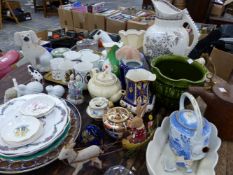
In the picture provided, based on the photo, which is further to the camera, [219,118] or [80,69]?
[80,69]

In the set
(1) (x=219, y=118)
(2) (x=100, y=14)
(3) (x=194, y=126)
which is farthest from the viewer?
(2) (x=100, y=14)

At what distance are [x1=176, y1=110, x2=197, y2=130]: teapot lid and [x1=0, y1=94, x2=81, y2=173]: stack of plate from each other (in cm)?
29

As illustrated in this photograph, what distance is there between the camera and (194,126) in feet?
1.84

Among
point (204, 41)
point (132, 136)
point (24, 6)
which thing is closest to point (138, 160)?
point (132, 136)

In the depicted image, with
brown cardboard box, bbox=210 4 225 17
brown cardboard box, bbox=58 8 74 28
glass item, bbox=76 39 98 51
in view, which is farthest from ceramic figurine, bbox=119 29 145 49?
brown cardboard box, bbox=210 4 225 17

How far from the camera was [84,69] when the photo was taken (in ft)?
2.70

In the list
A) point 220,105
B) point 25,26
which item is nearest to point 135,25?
point 220,105

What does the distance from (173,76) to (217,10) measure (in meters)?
A: 2.44

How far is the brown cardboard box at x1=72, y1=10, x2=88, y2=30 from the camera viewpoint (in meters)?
2.19

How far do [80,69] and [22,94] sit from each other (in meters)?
0.22

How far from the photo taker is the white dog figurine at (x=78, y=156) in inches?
20.6

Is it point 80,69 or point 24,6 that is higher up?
point 80,69

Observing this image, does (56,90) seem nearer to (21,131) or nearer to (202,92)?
(21,131)

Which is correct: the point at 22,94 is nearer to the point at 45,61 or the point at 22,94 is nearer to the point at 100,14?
the point at 45,61
